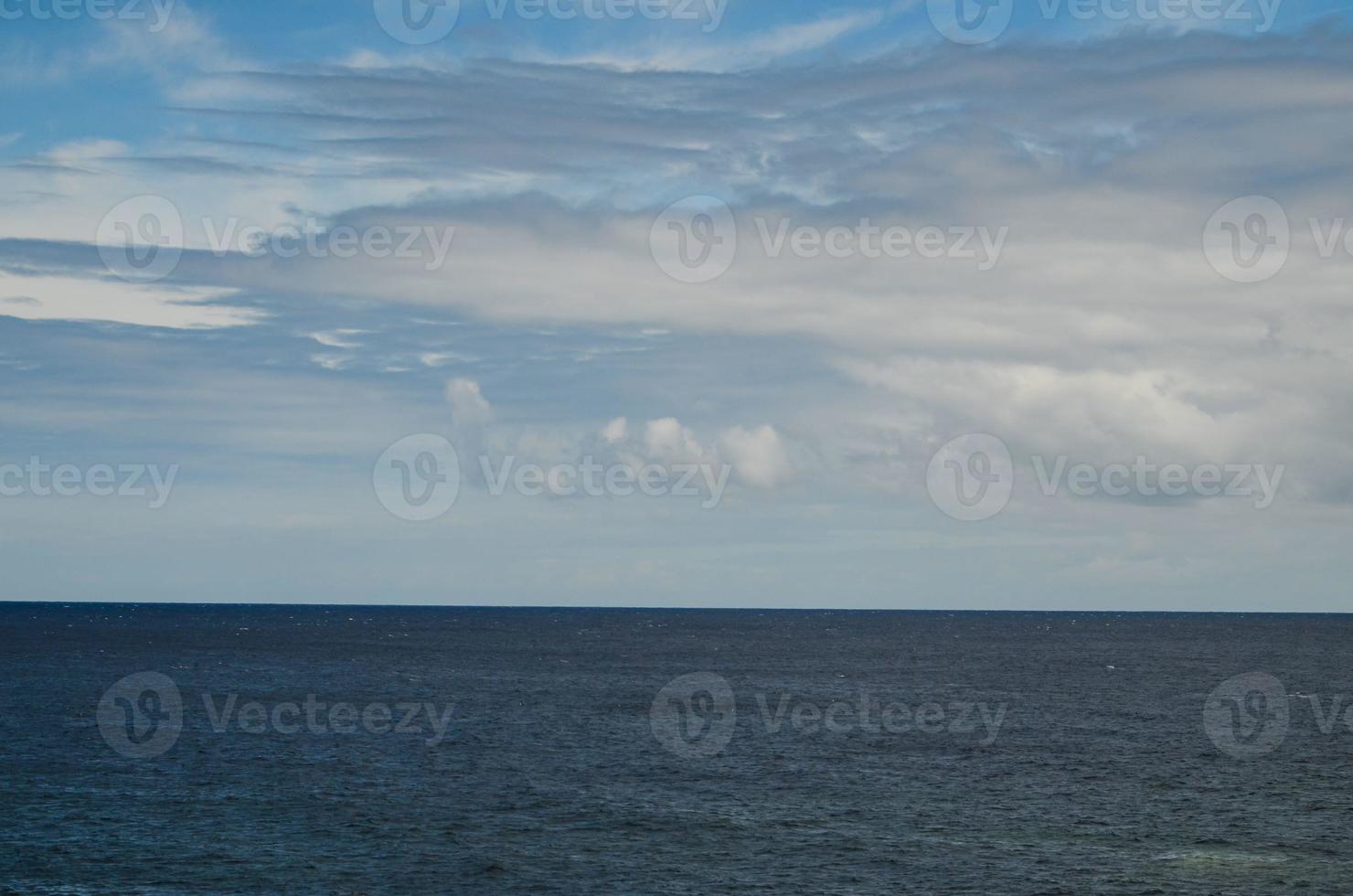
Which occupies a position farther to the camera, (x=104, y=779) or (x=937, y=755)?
(x=937, y=755)

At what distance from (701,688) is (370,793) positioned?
75.2 metres

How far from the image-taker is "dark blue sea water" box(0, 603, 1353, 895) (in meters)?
60.4

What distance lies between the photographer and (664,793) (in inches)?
3140

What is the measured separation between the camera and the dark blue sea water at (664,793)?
198ft

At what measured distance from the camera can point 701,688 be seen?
5915 inches

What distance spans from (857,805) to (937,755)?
21.7m

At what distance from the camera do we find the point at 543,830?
227ft

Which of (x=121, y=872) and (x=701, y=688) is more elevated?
(x=701, y=688)

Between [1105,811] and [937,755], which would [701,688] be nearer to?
[937,755]

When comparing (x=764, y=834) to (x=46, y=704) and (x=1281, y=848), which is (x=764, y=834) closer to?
(x=1281, y=848)

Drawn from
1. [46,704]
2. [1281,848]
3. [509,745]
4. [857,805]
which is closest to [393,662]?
[46,704]

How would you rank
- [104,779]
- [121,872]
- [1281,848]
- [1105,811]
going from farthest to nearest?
[104,779], [1105,811], [1281,848], [121,872]

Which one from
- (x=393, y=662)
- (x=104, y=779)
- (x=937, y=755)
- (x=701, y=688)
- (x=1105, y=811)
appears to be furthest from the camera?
(x=393, y=662)

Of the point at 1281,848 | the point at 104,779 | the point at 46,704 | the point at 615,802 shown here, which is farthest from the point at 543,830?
the point at 46,704
